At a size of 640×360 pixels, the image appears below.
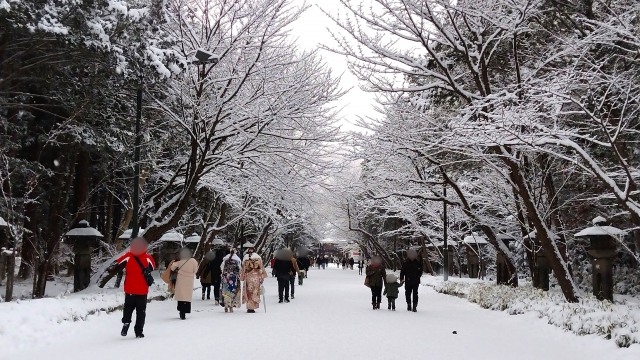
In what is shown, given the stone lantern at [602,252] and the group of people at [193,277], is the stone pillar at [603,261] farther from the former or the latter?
the group of people at [193,277]

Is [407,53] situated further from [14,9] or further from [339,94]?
[14,9]

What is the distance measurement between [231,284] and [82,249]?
454 cm

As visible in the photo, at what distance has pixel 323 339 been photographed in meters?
8.89

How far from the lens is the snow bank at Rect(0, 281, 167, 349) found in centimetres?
794

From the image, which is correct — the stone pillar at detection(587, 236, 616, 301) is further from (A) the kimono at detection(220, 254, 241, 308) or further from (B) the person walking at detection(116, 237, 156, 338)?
(B) the person walking at detection(116, 237, 156, 338)

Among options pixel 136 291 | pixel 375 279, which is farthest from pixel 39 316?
pixel 375 279

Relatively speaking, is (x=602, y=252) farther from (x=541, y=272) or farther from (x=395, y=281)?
(x=395, y=281)

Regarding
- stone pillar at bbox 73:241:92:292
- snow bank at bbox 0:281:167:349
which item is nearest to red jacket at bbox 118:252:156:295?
snow bank at bbox 0:281:167:349

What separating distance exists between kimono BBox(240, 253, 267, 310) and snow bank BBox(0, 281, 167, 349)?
3.01 metres

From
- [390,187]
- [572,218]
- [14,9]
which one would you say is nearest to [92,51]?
[14,9]

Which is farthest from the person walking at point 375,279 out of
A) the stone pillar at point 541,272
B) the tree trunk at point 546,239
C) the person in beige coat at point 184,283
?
the stone pillar at point 541,272

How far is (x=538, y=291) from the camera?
45.9ft

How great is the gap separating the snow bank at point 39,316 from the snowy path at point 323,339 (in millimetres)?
201

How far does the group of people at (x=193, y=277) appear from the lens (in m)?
8.99
